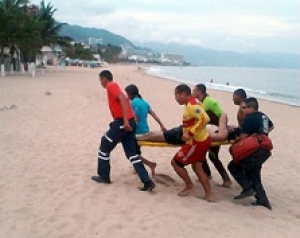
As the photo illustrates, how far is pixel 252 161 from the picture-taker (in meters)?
5.12

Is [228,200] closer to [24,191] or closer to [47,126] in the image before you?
[24,191]

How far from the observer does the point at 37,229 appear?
4016mm

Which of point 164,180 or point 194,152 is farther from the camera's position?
point 164,180

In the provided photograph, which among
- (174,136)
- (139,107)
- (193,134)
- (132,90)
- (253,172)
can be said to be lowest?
(253,172)

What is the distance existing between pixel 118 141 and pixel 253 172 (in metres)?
1.93

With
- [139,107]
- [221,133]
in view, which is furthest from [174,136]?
[139,107]

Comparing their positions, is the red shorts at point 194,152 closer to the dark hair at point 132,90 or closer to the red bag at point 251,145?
the red bag at point 251,145

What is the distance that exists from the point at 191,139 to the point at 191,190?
0.84 metres

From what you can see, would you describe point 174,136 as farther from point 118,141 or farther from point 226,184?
point 226,184

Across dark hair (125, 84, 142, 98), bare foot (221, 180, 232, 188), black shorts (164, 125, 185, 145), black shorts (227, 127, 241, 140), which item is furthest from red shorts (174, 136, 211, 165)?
dark hair (125, 84, 142, 98)

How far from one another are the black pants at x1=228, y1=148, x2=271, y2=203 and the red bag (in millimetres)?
58

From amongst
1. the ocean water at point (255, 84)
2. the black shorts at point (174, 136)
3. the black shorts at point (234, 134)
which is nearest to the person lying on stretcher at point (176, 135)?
the black shorts at point (174, 136)

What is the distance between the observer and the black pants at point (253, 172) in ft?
16.6

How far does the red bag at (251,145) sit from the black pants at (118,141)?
1312mm
